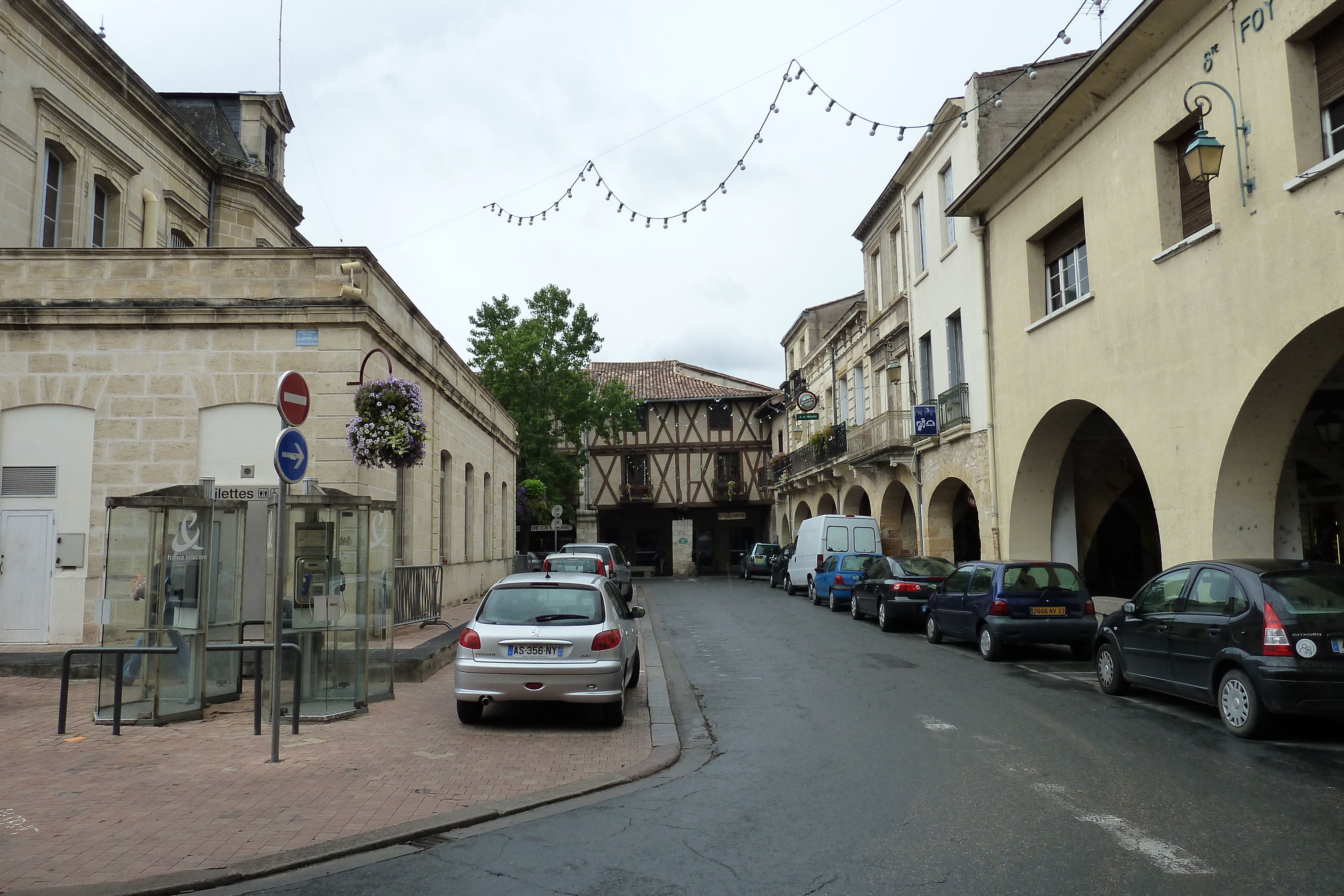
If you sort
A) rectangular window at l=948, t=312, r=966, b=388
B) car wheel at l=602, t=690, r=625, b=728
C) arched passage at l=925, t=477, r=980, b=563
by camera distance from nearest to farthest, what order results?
car wheel at l=602, t=690, r=625, b=728 → rectangular window at l=948, t=312, r=966, b=388 → arched passage at l=925, t=477, r=980, b=563

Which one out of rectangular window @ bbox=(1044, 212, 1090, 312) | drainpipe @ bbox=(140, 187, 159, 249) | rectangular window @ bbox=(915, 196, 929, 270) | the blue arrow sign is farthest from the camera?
rectangular window @ bbox=(915, 196, 929, 270)

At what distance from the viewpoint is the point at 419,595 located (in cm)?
1645

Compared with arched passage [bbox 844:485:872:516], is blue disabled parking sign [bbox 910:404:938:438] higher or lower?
higher

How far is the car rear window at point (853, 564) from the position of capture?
22.2 metres

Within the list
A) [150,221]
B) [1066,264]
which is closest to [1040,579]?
[1066,264]

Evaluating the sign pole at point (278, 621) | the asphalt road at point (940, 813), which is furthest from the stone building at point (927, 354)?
the sign pole at point (278, 621)

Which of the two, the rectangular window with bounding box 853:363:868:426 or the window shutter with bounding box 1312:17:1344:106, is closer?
the window shutter with bounding box 1312:17:1344:106

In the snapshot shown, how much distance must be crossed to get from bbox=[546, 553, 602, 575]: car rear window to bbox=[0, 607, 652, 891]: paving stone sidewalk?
8.00 meters

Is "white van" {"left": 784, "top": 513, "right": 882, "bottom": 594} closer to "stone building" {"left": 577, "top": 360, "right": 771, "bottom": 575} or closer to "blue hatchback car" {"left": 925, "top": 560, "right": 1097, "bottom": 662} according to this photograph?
"blue hatchback car" {"left": 925, "top": 560, "right": 1097, "bottom": 662}

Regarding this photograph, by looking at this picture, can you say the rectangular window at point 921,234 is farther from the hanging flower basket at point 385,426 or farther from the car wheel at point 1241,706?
the car wheel at point 1241,706

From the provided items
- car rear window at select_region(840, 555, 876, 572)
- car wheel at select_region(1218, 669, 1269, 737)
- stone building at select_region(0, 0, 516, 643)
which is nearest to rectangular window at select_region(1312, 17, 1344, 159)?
car wheel at select_region(1218, 669, 1269, 737)

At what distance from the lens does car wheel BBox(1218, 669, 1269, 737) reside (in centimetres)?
Answer: 784

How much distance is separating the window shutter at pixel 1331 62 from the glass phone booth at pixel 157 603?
41.4ft

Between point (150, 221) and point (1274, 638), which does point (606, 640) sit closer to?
point (1274, 638)
